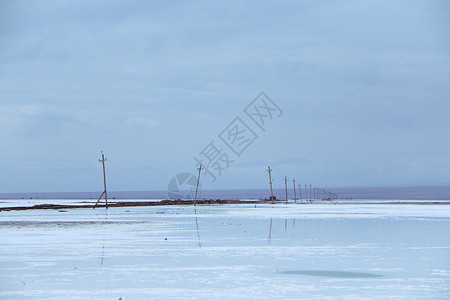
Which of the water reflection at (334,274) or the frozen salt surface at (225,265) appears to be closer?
the frozen salt surface at (225,265)

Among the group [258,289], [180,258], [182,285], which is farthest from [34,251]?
[258,289]

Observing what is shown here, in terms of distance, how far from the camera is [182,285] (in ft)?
51.9

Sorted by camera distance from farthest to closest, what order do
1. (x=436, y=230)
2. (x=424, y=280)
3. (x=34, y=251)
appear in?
(x=436, y=230) → (x=34, y=251) → (x=424, y=280)

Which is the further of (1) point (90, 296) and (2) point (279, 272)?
(2) point (279, 272)

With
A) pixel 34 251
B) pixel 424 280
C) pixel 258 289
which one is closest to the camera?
pixel 258 289

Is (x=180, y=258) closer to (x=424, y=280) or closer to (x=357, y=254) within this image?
(x=357, y=254)

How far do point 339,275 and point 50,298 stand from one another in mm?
8116

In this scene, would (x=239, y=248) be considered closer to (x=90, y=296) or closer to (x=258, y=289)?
(x=258, y=289)

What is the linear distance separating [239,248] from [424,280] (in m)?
9.67

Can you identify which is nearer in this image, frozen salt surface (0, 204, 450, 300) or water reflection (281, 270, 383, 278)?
frozen salt surface (0, 204, 450, 300)

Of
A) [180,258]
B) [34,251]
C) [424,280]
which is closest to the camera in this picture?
[424,280]

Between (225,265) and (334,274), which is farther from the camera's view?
(225,265)

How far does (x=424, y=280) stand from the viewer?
16234 millimetres

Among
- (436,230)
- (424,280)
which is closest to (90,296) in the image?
(424,280)
